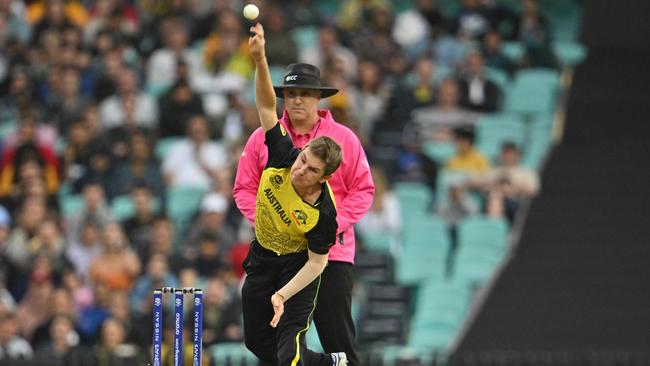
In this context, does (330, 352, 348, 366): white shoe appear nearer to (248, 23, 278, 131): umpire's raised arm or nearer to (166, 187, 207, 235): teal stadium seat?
(248, 23, 278, 131): umpire's raised arm

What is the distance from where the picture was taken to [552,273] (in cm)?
1572

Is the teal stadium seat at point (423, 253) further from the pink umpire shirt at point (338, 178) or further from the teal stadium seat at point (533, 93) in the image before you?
the pink umpire shirt at point (338, 178)

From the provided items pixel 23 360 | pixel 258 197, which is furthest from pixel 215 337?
pixel 258 197

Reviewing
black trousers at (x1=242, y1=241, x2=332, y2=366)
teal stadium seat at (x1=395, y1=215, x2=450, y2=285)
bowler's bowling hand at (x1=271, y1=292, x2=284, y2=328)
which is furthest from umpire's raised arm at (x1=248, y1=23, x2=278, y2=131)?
teal stadium seat at (x1=395, y1=215, x2=450, y2=285)

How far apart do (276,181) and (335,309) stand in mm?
985

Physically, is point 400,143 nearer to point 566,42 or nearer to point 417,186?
point 417,186

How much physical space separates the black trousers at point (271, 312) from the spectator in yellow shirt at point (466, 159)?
7514mm

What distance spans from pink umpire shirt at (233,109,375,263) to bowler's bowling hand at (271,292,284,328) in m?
0.66

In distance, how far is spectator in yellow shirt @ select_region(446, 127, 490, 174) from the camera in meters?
16.8

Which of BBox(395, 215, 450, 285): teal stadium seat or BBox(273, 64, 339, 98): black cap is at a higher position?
BBox(273, 64, 339, 98): black cap

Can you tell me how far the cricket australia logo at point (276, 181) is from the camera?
29.7 feet

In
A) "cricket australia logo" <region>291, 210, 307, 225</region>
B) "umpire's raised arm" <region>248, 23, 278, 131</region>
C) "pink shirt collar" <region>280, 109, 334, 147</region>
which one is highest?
"umpire's raised arm" <region>248, 23, 278, 131</region>

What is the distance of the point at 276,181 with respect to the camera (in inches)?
357

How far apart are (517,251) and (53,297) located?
14.7 feet
